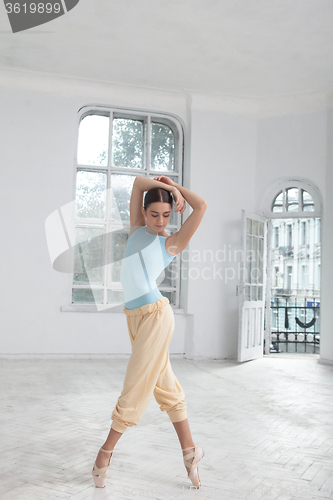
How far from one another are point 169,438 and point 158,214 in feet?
5.61

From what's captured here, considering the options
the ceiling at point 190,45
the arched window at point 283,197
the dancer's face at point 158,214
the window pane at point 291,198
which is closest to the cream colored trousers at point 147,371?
the dancer's face at point 158,214

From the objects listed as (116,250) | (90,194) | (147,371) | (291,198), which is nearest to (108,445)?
(147,371)

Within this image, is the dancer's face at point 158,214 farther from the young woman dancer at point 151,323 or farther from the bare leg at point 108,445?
the bare leg at point 108,445

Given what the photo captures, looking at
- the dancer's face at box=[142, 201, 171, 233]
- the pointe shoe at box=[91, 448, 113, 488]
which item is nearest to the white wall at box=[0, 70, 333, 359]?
the pointe shoe at box=[91, 448, 113, 488]

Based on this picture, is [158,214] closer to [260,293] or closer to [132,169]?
[132,169]

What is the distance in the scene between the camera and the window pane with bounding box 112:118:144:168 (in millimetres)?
6859

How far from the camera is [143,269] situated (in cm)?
225

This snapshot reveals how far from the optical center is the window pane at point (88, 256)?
21.4ft

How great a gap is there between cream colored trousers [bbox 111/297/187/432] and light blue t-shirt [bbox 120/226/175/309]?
5 cm

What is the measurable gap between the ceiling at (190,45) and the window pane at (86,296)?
125 inches

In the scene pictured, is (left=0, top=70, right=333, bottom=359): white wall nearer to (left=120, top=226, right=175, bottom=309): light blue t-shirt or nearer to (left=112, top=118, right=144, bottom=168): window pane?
(left=112, top=118, right=144, bottom=168): window pane

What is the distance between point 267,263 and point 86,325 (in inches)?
124

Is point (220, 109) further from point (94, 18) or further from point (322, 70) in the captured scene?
point (94, 18)

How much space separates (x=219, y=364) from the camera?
6.29 meters
